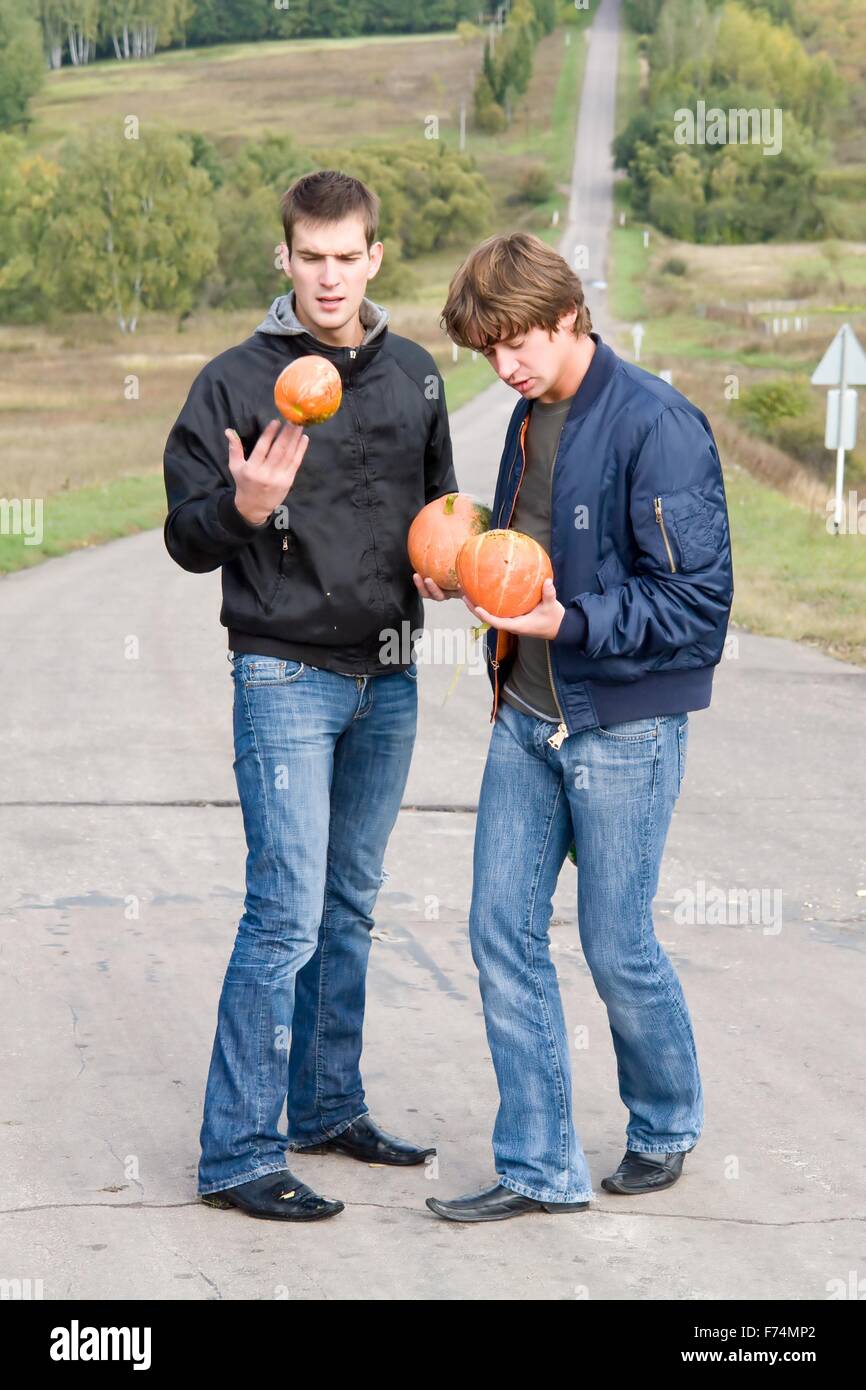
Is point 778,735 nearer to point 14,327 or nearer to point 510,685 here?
point 510,685

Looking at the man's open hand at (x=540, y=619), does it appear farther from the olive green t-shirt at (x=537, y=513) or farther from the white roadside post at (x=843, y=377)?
the white roadside post at (x=843, y=377)

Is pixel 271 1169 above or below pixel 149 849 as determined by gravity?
→ above

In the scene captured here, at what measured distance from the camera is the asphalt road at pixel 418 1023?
13.6ft

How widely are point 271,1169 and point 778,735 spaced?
6.71 m

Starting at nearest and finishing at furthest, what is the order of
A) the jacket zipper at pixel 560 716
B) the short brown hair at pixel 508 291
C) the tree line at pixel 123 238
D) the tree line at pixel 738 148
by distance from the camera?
the short brown hair at pixel 508 291 → the jacket zipper at pixel 560 716 → the tree line at pixel 123 238 → the tree line at pixel 738 148

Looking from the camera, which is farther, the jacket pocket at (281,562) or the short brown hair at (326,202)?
the jacket pocket at (281,562)

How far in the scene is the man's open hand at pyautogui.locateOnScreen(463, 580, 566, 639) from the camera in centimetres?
399

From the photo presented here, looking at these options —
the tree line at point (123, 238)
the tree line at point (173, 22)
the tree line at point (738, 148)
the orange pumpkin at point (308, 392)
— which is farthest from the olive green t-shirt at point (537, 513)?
the tree line at point (173, 22)

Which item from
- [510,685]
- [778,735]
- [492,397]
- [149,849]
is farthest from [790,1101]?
[492,397]

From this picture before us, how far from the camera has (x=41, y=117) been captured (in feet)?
484

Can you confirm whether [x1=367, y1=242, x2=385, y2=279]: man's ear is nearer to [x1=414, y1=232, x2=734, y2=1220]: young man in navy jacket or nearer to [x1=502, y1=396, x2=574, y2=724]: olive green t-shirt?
[x1=414, y1=232, x2=734, y2=1220]: young man in navy jacket

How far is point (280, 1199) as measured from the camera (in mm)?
4348

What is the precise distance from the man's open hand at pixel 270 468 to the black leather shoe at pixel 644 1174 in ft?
6.12

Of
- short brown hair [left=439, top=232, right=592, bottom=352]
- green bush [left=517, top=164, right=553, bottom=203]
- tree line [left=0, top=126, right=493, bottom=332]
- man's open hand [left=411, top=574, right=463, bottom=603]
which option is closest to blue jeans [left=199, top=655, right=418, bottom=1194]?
man's open hand [left=411, top=574, right=463, bottom=603]
